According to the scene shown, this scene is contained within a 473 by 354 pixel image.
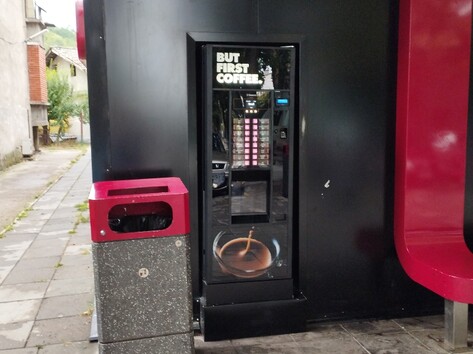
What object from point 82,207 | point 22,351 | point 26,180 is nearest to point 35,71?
point 26,180

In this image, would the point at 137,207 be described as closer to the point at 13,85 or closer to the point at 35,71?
the point at 13,85

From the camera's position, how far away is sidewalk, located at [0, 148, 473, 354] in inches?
128

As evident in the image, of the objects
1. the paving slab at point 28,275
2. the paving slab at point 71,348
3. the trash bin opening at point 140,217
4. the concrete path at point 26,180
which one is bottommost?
the paving slab at point 71,348

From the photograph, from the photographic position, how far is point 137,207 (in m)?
2.76

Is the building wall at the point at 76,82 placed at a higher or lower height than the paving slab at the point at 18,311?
higher

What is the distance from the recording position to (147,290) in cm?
257

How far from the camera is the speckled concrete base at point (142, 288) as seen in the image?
2.50 meters

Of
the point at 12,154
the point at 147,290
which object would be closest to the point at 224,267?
the point at 147,290

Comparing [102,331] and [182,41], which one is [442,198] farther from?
[102,331]

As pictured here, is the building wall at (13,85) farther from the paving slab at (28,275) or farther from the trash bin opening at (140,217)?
the trash bin opening at (140,217)

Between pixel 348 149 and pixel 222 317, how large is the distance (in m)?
1.51

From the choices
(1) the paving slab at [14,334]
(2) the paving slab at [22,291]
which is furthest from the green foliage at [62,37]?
(1) the paving slab at [14,334]

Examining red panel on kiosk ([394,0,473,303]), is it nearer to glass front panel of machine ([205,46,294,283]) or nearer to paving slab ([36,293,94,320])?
glass front panel of machine ([205,46,294,283])

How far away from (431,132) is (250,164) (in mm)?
1297
